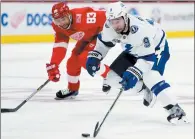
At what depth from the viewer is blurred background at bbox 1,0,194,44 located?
8969 millimetres

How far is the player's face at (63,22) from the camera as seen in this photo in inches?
174

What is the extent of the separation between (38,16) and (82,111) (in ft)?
17.2

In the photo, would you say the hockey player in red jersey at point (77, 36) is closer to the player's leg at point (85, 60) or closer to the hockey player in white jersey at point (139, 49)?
the player's leg at point (85, 60)

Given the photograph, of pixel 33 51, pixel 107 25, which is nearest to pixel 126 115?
pixel 107 25

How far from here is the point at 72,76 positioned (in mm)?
4859

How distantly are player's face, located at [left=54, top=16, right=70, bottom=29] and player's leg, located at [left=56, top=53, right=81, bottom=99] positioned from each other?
33 cm

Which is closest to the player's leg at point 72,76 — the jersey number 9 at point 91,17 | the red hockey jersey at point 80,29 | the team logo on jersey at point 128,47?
the red hockey jersey at point 80,29

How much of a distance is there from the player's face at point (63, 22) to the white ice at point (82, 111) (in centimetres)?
62

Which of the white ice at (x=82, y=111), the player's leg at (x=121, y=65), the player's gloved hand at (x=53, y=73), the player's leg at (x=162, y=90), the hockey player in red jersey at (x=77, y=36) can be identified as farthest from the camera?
the hockey player in red jersey at (x=77, y=36)

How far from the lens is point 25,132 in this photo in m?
3.46

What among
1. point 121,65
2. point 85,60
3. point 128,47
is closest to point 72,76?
point 85,60

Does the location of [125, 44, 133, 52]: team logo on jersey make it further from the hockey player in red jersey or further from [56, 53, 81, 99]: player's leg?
[56, 53, 81, 99]: player's leg

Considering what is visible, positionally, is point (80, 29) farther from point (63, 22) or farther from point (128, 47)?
point (128, 47)

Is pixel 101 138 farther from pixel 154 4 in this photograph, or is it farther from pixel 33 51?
pixel 154 4
